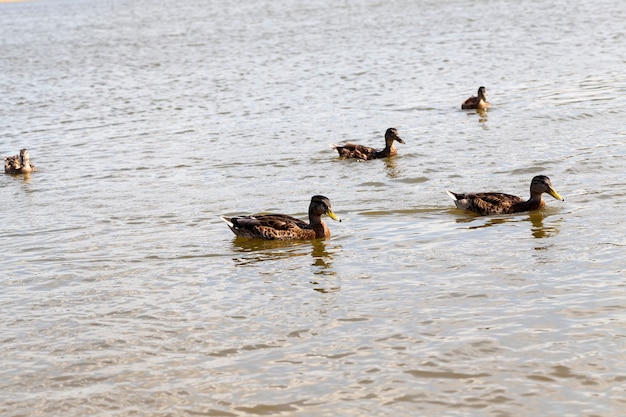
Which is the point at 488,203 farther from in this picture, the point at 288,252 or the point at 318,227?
the point at 288,252

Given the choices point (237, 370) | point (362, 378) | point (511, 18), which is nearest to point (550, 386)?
point (362, 378)

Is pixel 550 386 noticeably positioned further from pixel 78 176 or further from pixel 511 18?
pixel 511 18

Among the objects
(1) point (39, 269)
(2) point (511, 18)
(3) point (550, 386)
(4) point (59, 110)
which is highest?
(2) point (511, 18)

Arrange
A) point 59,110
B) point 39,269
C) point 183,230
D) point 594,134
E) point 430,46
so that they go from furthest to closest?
point 430,46 → point 59,110 → point 594,134 → point 183,230 → point 39,269

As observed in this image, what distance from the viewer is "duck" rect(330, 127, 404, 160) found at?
16875 millimetres

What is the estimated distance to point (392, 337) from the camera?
8.64 meters

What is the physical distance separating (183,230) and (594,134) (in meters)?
7.50

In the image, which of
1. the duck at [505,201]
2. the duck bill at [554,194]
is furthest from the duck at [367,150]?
the duck bill at [554,194]

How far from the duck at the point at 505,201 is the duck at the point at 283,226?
1.67 m

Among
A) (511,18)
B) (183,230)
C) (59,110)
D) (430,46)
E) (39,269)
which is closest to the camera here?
(39,269)

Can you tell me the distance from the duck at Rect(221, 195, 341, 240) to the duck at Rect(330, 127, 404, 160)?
15.1 ft

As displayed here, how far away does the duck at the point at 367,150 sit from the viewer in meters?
16.9

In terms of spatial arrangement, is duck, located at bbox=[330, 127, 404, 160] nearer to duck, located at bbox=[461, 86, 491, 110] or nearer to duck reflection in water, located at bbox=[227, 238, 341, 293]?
duck, located at bbox=[461, 86, 491, 110]

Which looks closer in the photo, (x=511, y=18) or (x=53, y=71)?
(x=53, y=71)
